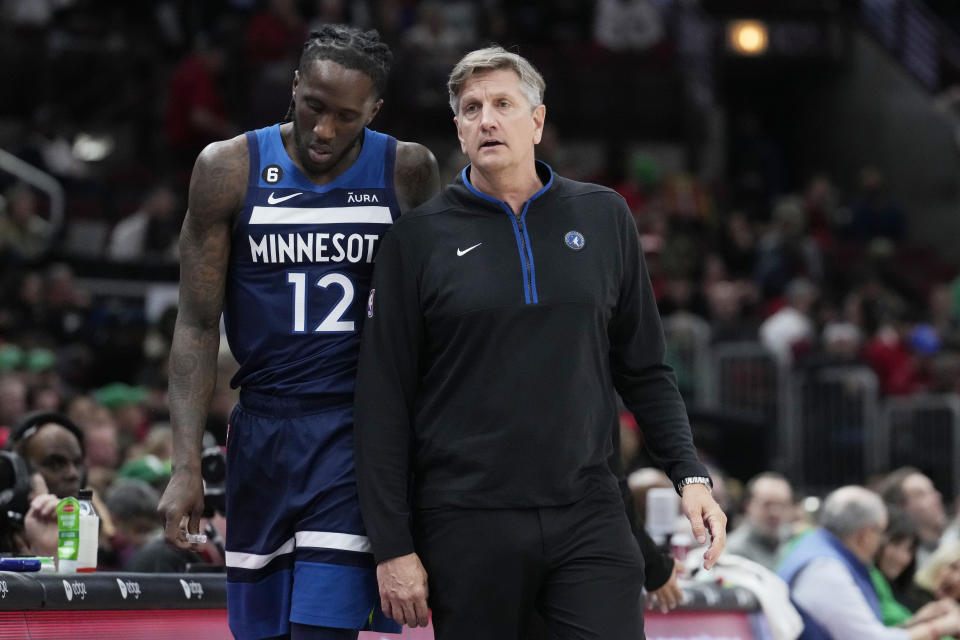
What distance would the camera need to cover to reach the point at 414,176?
4320 millimetres

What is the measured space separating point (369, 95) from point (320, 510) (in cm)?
105

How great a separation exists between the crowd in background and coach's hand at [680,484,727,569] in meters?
4.84

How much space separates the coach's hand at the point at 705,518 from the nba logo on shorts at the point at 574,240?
673 mm

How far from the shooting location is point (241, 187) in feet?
13.7

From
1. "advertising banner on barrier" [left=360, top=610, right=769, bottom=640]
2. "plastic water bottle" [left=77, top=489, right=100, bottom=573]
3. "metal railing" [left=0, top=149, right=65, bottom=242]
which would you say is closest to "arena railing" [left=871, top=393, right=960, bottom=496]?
"metal railing" [left=0, top=149, right=65, bottom=242]

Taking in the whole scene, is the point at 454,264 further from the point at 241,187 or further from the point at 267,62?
the point at 267,62

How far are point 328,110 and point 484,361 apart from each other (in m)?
0.76

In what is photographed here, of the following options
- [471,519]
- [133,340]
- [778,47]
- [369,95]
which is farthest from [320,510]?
[778,47]

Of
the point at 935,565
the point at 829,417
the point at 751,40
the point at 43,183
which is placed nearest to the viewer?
the point at 935,565

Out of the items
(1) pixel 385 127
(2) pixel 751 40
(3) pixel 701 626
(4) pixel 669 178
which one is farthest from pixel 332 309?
(2) pixel 751 40

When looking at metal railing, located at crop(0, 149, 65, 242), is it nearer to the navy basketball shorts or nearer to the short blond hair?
the short blond hair

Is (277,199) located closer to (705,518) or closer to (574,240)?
(574,240)

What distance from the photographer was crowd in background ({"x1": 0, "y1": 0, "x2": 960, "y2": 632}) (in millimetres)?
10633

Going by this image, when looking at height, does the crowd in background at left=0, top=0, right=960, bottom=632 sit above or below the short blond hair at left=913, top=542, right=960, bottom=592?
above
